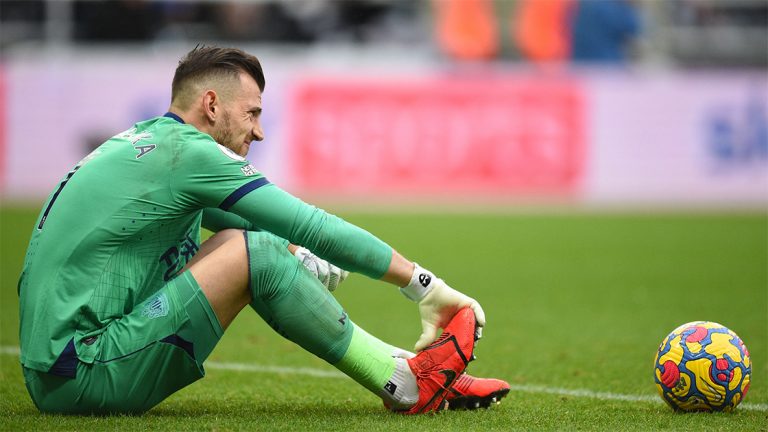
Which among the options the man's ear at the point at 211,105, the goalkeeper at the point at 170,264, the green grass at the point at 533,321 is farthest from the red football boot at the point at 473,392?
the man's ear at the point at 211,105

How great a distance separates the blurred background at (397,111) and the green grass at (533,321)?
130 centimetres

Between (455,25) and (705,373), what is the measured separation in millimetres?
15041

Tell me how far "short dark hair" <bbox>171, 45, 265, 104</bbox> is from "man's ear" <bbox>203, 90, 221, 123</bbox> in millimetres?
77

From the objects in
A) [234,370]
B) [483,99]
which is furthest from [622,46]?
[234,370]

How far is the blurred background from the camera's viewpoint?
681 inches

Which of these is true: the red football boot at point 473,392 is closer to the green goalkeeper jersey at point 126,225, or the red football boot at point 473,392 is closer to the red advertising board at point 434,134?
the green goalkeeper jersey at point 126,225

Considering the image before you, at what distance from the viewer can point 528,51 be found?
1906 cm

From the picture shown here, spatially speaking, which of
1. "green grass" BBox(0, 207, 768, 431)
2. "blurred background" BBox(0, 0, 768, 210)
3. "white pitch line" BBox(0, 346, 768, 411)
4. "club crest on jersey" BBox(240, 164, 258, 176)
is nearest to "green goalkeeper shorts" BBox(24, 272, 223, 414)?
"green grass" BBox(0, 207, 768, 431)

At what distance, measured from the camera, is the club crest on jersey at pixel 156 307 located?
14.0ft

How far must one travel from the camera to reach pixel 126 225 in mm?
4309

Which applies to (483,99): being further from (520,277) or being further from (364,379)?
(364,379)

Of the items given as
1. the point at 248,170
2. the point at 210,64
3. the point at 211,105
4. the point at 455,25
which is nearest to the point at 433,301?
the point at 248,170

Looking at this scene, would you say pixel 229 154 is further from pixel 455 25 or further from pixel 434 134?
pixel 455 25

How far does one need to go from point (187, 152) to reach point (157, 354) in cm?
78
